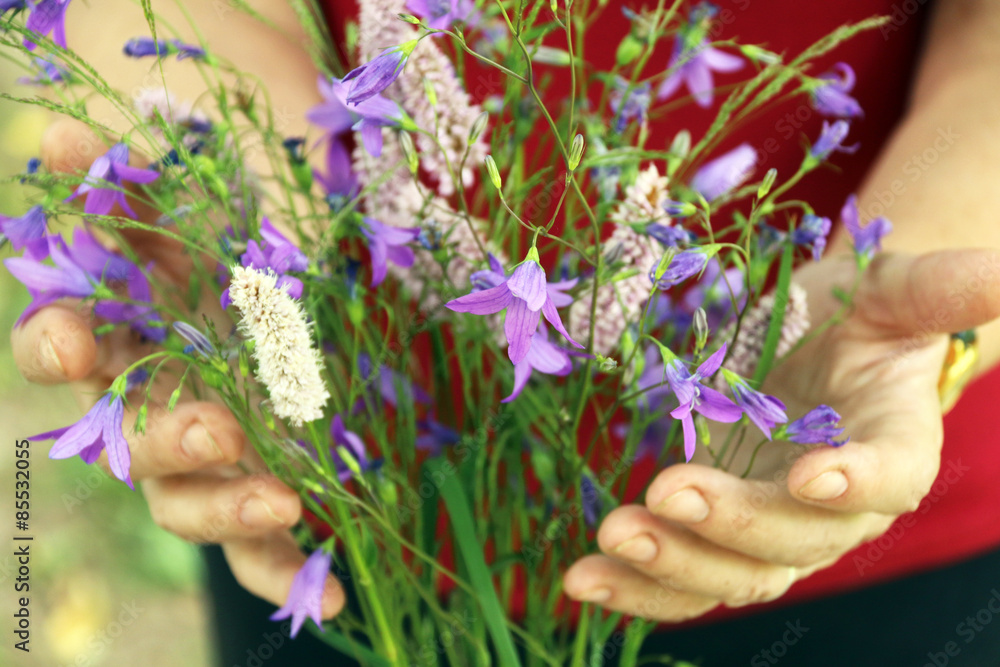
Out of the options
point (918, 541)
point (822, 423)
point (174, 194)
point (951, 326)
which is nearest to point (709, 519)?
point (822, 423)

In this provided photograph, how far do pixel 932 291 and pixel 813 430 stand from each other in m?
0.12

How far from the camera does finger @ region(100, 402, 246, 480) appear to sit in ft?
1.03

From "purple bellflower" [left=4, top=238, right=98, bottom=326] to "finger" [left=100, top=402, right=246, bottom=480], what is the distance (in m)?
0.06

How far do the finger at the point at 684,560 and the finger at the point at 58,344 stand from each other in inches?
9.4

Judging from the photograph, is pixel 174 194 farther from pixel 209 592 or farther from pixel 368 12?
pixel 209 592

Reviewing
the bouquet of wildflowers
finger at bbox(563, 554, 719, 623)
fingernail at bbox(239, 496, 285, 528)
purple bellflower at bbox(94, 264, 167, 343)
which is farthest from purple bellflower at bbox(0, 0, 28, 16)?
finger at bbox(563, 554, 719, 623)

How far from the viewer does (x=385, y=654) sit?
361mm

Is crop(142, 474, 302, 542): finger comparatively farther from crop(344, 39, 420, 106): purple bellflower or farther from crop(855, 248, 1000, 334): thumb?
crop(855, 248, 1000, 334): thumb

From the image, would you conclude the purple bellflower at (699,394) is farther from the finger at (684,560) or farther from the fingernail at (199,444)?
the fingernail at (199,444)

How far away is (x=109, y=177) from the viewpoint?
28 centimetres

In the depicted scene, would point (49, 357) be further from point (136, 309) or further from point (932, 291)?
point (932, 291)

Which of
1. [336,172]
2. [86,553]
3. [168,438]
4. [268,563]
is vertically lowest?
[86,553]

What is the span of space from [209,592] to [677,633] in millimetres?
402

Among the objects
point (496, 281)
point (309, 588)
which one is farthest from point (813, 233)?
point (309, 588)
